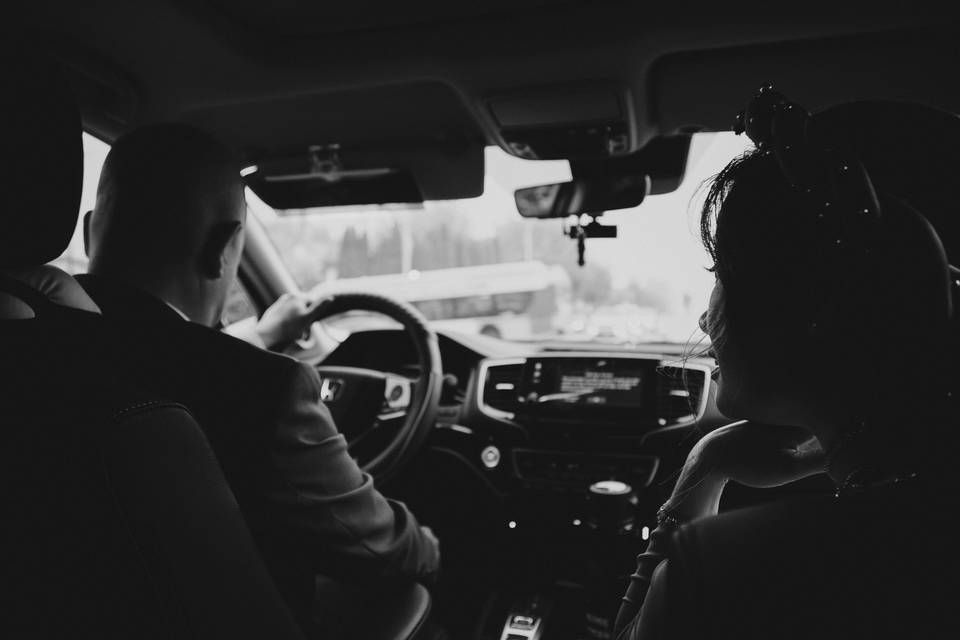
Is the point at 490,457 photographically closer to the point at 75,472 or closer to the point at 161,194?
the point at 161,194

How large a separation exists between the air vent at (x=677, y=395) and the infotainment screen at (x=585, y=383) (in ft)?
0.23

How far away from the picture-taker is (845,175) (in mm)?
809

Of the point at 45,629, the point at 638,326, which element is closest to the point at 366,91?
the point at 638,326

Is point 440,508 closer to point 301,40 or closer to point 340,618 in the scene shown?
point 340,618

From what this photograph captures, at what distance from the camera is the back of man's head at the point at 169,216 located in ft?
6.08

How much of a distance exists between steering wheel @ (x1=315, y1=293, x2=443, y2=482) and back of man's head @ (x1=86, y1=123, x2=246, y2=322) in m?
0.83

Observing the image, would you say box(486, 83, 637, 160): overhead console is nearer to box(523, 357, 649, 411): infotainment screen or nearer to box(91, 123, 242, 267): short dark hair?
box(523, 357, 649, 411): infotainment screen

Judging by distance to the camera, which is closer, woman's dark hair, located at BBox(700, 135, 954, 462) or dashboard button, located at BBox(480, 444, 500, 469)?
woman's dark hair, located at BBox(700, 135, 954, 462)

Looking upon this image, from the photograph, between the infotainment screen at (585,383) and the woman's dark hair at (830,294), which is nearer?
the woman's dark hair at (830,294)

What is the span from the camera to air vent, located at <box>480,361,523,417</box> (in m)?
3.13

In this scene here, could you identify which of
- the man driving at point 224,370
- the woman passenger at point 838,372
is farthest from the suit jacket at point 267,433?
the woman passenger at point 838,372

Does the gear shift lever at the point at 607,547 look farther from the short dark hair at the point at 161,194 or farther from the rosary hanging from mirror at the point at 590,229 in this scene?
the short dark hair at the point at 161,194

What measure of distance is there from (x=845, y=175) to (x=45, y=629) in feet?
4.09

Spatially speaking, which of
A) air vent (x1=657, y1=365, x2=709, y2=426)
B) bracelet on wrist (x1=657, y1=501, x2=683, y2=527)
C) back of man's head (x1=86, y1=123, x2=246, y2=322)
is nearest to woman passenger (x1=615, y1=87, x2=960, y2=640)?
bracelet on wrist (x1=657, y1=501, x2=683, y2=527)
